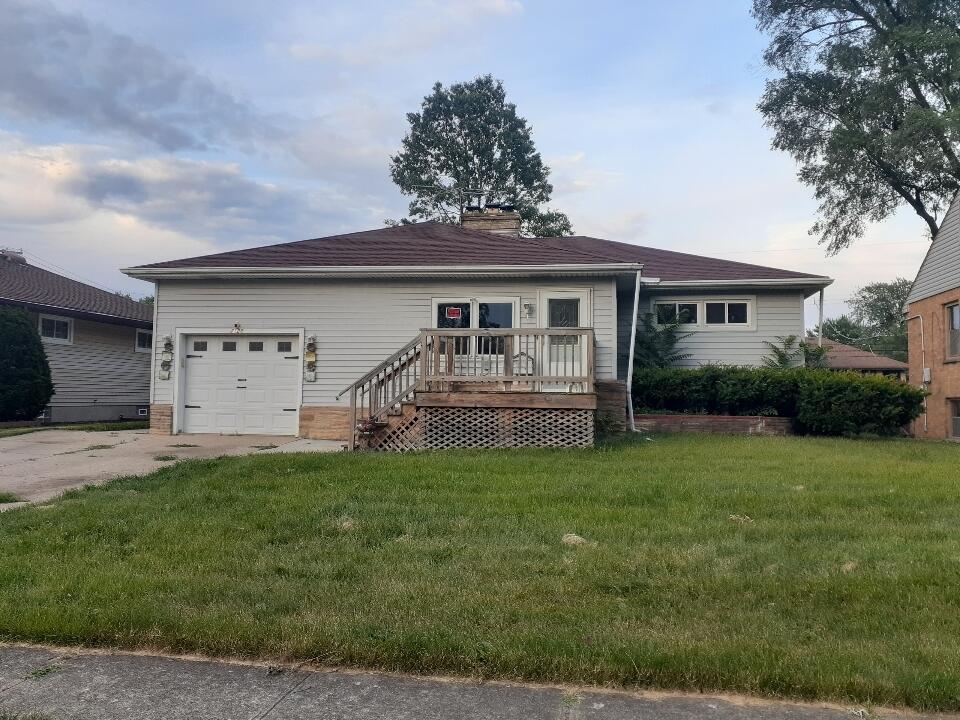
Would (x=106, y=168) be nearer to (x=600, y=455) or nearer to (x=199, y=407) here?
(x=199, y=407)

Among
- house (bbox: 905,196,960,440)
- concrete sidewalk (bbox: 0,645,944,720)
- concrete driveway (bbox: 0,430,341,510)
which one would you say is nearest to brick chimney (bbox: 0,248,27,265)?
concrete driveway (bbox: 0,430,341,510)

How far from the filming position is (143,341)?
74.0ft

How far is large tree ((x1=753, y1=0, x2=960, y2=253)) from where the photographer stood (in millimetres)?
22203

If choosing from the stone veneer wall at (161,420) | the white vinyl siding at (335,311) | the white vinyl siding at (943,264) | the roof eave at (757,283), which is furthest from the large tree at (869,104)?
the stone veneer wall at (161,420)

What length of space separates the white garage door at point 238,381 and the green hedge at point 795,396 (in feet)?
22.3

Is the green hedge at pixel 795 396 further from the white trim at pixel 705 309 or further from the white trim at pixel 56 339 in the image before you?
the white trim at pixel 56 339

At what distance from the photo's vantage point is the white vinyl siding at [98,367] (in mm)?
19344

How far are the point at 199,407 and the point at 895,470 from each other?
37.7ft

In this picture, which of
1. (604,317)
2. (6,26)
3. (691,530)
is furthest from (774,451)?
(6,26)

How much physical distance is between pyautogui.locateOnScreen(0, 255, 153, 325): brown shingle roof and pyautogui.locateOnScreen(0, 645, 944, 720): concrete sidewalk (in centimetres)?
1756

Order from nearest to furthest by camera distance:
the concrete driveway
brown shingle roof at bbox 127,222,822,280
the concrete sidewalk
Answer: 1. the concrete sidewalk
2. the concrete driveway
3. brown shingle roof at bbox 127,222,822,280

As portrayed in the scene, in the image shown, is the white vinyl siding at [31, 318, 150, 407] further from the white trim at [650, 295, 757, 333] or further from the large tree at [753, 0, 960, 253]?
the large tree at [753, 0, 960, 253]

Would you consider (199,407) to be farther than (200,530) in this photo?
Yes

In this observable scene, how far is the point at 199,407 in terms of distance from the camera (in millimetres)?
13977
